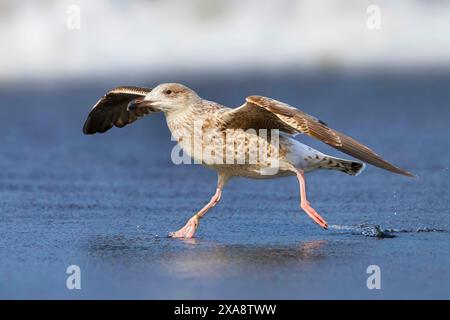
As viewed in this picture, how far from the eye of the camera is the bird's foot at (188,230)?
8.16m

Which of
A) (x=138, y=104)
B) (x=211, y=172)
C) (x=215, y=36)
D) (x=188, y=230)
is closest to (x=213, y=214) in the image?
(x=188, y=230)

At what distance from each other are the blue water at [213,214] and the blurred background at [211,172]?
Result: 25 millimetres

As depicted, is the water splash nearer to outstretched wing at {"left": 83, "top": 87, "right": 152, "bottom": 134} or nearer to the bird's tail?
the bird's tail

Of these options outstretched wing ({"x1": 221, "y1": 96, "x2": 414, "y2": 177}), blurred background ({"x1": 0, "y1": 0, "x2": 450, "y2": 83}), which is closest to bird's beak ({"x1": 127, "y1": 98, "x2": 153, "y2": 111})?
outstretched wing ({"x1": 221, "y1": 96, "x2": 414, "y2": 177})

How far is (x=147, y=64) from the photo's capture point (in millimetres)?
17547

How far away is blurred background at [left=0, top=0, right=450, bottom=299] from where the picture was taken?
691 cm

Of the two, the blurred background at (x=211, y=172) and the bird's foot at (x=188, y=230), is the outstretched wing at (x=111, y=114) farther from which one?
the bird's foot at (x=188, y=230)

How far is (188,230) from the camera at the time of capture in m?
8.22

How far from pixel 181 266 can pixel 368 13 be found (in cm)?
1122

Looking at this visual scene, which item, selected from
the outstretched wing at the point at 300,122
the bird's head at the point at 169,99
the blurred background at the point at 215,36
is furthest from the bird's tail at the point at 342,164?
the blurred background at the point at 215,36

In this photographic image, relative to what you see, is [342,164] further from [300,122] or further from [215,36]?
[215,36]

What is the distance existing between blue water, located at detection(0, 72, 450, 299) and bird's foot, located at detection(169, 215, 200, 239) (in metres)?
0.11
